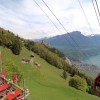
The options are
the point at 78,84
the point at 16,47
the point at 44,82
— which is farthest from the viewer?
the point at 16,47

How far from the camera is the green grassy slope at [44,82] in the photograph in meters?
88.4

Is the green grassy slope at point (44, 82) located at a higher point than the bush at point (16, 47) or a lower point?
lower

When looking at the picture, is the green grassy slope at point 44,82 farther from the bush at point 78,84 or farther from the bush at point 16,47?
the bush at point 78,84

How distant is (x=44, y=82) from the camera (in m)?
119

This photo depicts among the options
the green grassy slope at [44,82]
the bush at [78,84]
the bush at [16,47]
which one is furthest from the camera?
the bush at [16,47]

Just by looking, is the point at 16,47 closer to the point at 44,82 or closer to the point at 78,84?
the point at 78,84

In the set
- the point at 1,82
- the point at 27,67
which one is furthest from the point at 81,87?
the point at 1,82

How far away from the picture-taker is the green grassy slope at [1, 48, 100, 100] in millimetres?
88406

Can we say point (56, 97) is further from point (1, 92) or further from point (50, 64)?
point (50, 64)

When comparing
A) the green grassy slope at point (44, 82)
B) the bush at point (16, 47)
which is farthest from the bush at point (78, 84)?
the bush at point (16, 47)

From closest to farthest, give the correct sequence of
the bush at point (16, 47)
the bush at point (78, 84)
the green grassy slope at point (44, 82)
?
the green grassy slope at point (44, 82) → the bush at point (78, 84) → the bush at point (16, 47)

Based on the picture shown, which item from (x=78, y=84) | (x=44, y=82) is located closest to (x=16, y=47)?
(x=78, y=84)

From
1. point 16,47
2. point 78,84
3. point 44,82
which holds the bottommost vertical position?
point 78,84

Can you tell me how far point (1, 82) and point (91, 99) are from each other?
2388 inches
